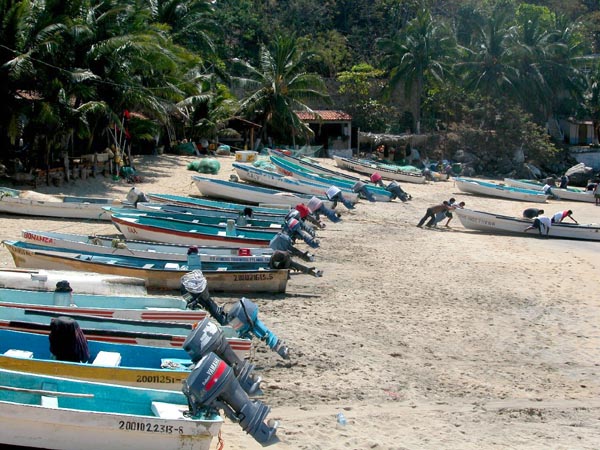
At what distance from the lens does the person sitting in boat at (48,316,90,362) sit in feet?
27.4

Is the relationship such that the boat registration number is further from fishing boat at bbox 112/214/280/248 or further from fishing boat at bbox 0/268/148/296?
fishing boat at bbox 112/214/280/248

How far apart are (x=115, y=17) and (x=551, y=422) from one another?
70.3 feet

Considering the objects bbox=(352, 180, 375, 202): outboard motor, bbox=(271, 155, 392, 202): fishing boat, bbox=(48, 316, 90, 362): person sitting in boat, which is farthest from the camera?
bbox=(271, 155, 392, 202): fishing boat

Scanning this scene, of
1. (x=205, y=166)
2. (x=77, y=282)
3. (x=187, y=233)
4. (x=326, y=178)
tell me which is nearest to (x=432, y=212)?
(x=326, y=178)

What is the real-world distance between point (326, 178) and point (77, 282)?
64.4 ft

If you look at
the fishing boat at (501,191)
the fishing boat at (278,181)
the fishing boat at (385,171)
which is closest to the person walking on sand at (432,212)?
the fishing boat at (278,181)

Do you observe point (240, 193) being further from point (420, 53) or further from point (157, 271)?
point (420, 53)

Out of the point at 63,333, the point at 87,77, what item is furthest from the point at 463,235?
the point at 63,333

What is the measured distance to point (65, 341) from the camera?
837cm

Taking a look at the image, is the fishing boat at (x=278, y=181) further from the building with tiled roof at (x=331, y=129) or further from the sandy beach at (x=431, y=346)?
the building with tiled roof at (x=331, y=129)

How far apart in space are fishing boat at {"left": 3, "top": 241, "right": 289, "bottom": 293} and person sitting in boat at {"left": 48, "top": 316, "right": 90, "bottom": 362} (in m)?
5.39

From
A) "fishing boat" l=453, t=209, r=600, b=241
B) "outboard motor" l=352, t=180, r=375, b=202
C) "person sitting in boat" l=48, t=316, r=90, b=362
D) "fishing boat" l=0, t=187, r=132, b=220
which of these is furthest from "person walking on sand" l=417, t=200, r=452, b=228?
"person sitting in boat" l=48, t=316, r=90, b=362

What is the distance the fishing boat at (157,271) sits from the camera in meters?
13.9

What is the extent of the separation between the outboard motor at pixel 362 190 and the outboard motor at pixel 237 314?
1758 centimetres
